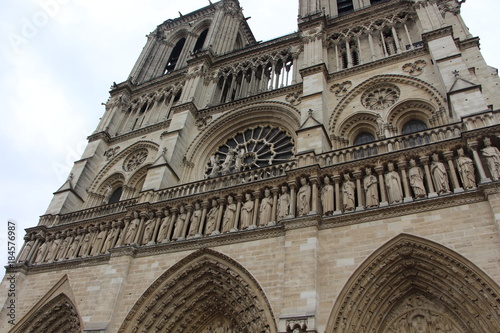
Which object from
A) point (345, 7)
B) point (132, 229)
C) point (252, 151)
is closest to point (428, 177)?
point (252, 151)

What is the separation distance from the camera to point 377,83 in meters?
12.4

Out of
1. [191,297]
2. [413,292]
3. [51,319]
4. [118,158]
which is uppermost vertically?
[118,158]

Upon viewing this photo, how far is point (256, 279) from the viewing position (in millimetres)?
8461

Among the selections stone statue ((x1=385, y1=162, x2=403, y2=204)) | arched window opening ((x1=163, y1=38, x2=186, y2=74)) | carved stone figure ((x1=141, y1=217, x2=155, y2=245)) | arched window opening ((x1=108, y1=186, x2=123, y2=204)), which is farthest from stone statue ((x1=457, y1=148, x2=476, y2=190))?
arched window opening ((x1=163, y1=38, x2=186, y2=74))

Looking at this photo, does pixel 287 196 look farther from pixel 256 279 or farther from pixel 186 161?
pixel 186 161

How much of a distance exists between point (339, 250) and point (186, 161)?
708 cm

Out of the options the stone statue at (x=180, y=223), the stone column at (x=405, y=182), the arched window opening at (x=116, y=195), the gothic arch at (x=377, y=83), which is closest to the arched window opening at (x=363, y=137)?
the gothic arch at (x=377, y=83)

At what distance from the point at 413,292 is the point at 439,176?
234 cm

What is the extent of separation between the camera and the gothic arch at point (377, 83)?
1115cm

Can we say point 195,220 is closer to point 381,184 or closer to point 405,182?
point 381,184

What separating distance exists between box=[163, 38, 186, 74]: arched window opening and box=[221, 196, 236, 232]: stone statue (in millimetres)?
13177

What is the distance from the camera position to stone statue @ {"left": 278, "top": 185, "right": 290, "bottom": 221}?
361 inches

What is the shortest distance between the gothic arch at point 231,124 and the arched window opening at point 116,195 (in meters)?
3.40

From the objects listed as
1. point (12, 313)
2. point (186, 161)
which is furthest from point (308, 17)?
point (12, 313)
